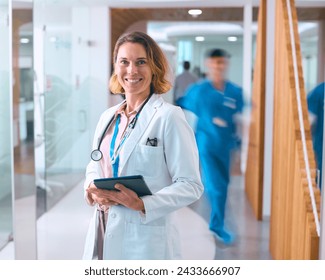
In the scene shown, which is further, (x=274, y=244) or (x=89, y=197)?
(x=274, y=244)

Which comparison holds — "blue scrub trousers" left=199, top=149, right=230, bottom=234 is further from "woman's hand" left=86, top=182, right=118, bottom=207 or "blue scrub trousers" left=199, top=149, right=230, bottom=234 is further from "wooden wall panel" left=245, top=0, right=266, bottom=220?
"woman's hand" left=86, top=182, right=118, bottom=207

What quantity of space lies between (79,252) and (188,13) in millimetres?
1199

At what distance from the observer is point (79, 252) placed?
265 cm

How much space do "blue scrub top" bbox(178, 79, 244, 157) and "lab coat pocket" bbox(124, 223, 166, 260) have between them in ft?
1.79

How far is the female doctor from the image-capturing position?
2.03 m

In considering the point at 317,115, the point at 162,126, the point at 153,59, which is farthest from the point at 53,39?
the point at 162,126

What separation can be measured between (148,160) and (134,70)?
12.5 inches

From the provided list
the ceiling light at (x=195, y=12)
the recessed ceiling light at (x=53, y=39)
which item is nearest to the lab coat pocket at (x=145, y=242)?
the ceiling light at (x=195, y=12)

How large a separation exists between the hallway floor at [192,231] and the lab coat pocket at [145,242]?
14.8 inches

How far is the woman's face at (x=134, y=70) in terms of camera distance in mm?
2064

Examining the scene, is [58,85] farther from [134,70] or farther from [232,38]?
[134,70]

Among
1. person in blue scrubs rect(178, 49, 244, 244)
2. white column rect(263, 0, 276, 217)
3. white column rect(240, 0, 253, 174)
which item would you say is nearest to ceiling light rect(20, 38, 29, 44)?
person in blue scrubs rect(178, 49, 244, 244)
